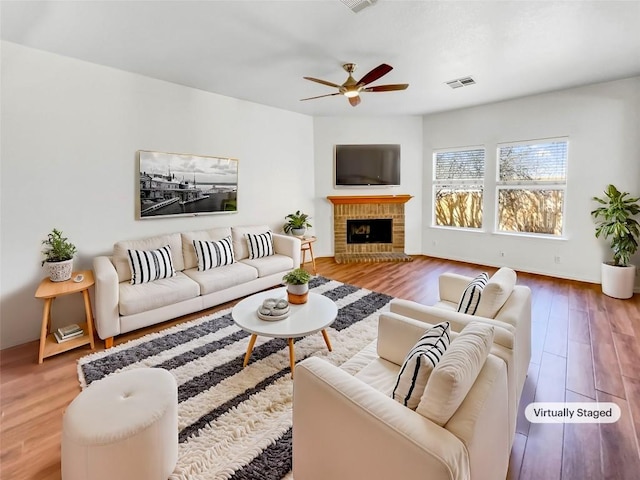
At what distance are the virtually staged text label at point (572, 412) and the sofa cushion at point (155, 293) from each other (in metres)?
3.08

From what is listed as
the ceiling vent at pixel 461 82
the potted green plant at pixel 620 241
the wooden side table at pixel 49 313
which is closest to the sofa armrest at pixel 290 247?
the wooden side table at pixel 49 313

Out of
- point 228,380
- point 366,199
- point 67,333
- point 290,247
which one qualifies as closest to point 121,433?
point 228,380

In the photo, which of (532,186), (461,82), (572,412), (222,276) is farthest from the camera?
(532,186)

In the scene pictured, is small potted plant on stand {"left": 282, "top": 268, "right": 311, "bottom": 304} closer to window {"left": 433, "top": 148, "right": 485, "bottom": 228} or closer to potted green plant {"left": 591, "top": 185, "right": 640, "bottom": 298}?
potted green plant {"left": 591, "top": 185, "right": 640, "bottom": 298}

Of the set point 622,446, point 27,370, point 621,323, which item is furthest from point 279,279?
point 621,323

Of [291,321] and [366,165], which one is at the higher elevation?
[366,165]

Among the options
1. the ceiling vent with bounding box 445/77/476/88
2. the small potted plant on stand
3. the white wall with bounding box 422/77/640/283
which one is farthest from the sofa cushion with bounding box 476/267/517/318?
the white wall with bounding box 422/77/640/283

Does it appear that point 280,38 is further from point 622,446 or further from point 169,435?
point 622,446

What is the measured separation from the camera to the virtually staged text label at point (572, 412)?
188cm

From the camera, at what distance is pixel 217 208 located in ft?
14.5

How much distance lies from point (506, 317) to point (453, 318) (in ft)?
1.04

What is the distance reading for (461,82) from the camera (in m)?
3.99

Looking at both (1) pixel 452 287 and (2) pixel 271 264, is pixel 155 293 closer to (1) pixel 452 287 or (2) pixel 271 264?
(2) pixel 271 264

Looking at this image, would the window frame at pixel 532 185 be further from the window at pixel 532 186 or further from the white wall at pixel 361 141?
the white wall at pixel 361 141
